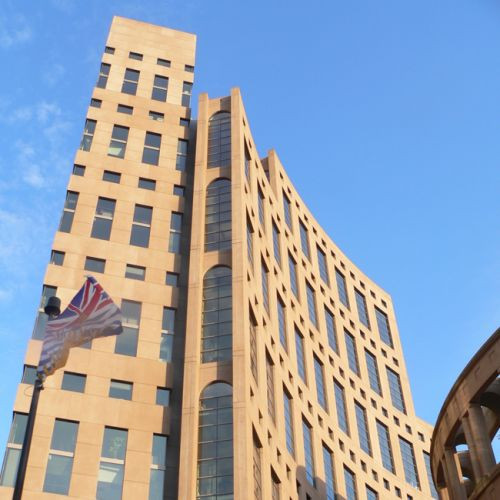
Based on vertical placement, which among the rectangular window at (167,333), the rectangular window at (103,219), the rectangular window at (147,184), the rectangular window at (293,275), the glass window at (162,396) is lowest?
the glass window at (162,396)

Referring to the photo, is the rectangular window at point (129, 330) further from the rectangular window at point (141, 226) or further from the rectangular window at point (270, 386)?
the rectangular window at point (270, 386)

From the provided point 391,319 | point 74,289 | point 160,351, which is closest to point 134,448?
point 160,351

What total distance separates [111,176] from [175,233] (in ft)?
19.6

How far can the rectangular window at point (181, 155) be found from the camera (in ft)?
162

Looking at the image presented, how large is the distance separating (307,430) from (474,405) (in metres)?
21.3

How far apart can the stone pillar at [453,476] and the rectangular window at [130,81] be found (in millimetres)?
33349

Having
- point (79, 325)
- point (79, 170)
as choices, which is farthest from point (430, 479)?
point (79, 325)

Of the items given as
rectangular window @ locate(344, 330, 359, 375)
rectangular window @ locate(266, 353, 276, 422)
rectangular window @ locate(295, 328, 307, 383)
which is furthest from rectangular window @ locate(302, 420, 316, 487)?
rectangular window @ locate(344, 330, 359, 375)

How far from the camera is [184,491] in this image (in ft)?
109

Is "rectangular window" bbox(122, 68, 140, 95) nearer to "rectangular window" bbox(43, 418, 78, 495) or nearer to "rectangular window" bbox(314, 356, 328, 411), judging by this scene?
"rectangular window" bbox(314, 356, 328, 411)

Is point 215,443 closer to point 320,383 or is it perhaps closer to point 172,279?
point 172,279

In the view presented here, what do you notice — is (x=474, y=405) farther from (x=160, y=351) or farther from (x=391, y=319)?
(x=391, y=319)

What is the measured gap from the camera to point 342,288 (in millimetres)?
72250

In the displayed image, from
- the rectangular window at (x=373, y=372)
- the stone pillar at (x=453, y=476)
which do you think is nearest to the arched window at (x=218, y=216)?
the stone pillar at (x=453, y=476)
